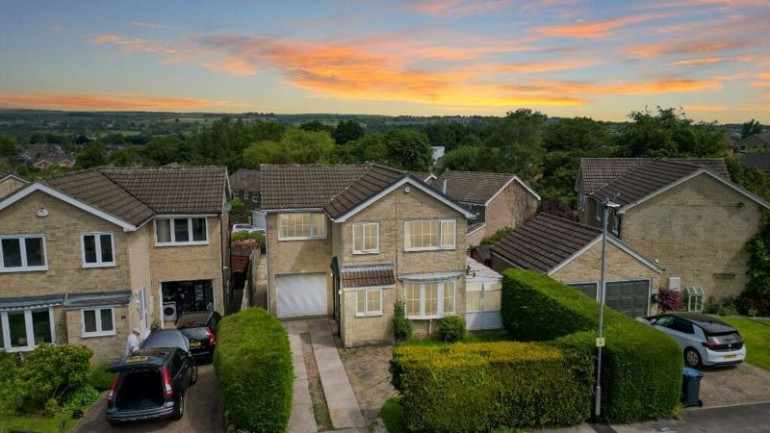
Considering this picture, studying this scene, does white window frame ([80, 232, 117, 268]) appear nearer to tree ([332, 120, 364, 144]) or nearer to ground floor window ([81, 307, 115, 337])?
ground floor window ([81, 307, 115, 337])

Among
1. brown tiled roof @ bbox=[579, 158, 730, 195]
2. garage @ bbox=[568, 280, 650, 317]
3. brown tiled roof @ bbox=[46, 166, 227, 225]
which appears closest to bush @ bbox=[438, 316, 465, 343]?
garage @ bbox=[568, 280, 650, 317]

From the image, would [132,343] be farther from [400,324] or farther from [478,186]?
[478,186]

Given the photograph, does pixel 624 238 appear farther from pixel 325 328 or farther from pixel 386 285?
pixel 325 328

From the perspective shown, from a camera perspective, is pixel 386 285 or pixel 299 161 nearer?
pixel 386 285

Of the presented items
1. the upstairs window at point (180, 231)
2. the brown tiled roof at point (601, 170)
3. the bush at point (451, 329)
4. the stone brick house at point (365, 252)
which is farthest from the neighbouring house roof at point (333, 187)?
the brown tiled roof at point (601, 170)

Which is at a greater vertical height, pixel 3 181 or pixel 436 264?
pixel 3 181

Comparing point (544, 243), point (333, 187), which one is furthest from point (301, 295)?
point (544, 243)

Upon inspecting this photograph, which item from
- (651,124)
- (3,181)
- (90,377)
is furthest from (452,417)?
(651,124)
